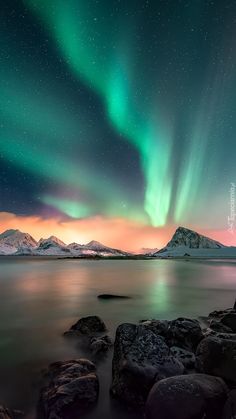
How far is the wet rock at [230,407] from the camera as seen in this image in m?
4.42

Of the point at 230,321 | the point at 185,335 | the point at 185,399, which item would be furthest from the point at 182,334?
the point at 185,399

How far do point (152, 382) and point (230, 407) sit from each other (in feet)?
5.04

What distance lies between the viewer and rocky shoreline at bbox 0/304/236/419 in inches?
180

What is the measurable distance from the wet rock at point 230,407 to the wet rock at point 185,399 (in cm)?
13

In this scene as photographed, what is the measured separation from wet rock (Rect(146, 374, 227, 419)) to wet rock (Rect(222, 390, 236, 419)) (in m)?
0.13

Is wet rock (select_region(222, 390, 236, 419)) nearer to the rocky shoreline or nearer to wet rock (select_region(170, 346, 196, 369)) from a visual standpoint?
the rocky shoreline

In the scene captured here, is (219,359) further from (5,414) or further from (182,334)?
(5,414)

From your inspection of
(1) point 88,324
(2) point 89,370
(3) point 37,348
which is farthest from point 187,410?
(1) point 88,324

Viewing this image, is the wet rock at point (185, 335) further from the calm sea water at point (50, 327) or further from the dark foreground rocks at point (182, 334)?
the calm sea water at point (50, 327)

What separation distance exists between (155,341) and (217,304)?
1413 cm

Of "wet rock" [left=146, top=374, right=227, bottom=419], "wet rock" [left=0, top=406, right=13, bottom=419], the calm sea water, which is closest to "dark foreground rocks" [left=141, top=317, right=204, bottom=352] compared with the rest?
the calm sea water

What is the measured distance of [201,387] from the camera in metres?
4.82

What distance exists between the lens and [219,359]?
19.5ft

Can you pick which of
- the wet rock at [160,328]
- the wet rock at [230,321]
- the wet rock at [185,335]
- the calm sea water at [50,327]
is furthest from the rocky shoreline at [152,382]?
the wet rock at [230,321]
